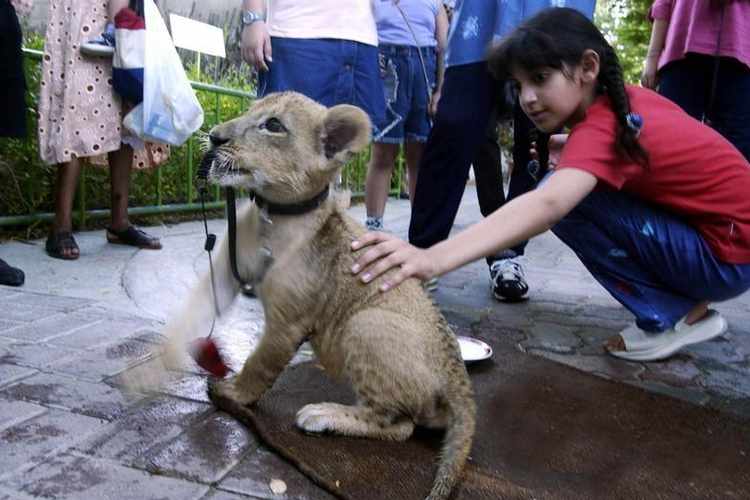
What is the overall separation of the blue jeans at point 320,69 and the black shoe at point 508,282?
1483mm

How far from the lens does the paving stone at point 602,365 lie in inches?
132

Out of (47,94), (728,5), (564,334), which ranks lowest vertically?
(564,334)

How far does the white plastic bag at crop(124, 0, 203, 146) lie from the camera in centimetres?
459

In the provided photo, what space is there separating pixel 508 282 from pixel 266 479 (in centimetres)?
281

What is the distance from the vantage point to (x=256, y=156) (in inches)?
93.1

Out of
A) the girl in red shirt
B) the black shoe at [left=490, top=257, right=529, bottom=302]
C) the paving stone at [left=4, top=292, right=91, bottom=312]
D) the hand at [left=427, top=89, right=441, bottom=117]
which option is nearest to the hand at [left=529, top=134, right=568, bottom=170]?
the girl in red shirt

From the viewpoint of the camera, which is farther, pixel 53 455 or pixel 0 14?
pixel 0 14

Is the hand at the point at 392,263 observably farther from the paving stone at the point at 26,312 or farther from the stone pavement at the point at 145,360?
the paving stone at the point at 26,312

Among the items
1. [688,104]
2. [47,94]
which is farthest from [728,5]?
[47,94]

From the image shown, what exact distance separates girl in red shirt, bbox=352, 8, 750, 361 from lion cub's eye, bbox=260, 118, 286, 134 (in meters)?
0.47

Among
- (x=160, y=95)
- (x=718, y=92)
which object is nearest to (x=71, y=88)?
(x=160, y=95)

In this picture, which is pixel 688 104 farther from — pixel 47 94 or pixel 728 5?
pixel 47 94

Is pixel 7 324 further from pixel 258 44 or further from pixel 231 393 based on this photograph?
pixel 258 44

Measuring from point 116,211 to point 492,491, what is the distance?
12.8ft
